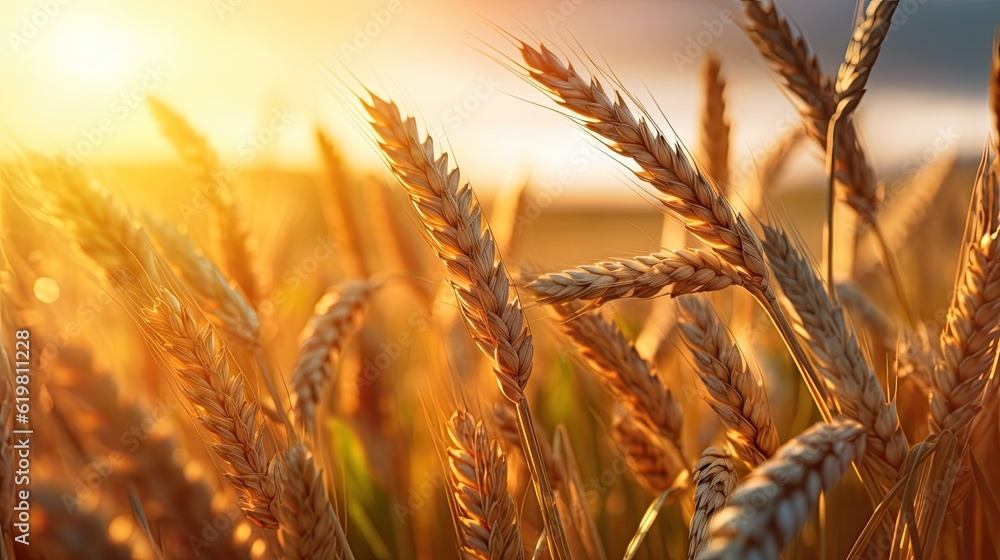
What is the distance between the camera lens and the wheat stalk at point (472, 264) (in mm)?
707

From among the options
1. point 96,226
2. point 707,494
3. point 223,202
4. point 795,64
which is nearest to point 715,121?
point 795,64

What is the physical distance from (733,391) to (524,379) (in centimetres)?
29

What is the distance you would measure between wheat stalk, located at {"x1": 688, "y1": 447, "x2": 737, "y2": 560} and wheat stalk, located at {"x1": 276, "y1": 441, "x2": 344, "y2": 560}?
0.48 meters

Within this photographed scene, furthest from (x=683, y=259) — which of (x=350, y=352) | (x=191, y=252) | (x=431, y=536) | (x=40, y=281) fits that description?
(x=350, y=352)

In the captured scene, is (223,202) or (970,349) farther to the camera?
(223,202)

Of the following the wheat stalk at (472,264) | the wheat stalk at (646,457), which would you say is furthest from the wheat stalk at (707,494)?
the wheat stalk at (646,457)

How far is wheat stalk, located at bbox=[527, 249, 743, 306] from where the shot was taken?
26.4 inches

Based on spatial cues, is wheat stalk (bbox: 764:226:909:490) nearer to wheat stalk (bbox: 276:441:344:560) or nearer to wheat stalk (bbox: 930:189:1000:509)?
wheat stalk (bbox: 930:189:1000:509)

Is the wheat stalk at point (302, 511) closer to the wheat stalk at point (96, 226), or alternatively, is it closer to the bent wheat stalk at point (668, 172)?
the wheat stalk at point (96, 226)

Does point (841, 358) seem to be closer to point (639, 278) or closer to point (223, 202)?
point (639, 278)

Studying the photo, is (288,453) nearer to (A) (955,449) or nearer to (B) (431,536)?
(B) (431,536)

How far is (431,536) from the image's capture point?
1334 mm

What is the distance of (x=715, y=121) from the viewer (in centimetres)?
157

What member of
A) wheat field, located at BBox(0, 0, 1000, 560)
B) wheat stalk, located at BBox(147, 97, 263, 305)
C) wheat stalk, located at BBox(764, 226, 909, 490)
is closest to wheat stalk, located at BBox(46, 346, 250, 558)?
wheat field, located at BBox(0, 0, 1000, 560)
